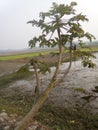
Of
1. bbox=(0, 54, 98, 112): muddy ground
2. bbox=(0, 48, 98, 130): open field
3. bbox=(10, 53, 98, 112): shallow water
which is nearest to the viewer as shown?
bbox=(0, 48, 98, 130): open field

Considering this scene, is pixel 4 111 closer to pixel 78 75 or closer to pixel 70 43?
pixel 70 43

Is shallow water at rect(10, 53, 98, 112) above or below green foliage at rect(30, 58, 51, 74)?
below

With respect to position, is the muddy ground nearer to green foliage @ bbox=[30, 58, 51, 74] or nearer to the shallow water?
the shallow water

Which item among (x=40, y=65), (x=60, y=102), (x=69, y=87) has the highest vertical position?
(x=40, y=65)

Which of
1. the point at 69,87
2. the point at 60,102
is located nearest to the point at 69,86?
the point at 69,87

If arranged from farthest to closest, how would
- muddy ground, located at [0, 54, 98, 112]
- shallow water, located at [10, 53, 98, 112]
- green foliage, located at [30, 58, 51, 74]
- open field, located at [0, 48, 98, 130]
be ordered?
1. shallow water, located at [10, 53, 98, 112]
2. muddy ground, located at [0, 54, 98, 112]
3. open field, located at [0, 48, 98, 130]
4. green foliage, located at [30, 58, 51, 74]

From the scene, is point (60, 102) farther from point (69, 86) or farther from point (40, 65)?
point (40, 65)

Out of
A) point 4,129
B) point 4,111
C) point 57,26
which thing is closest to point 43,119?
point 4,111

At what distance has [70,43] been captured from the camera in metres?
7.04

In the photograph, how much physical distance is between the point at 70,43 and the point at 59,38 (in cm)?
30

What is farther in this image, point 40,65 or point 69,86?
point 69,86

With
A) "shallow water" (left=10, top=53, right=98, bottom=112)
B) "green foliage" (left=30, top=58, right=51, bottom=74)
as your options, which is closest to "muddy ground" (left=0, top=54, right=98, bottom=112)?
"shallow water" (left=10, top=53, right=98, bottom=112)

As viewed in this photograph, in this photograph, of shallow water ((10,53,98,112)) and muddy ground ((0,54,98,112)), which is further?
shallow water ((10,53,98,112))

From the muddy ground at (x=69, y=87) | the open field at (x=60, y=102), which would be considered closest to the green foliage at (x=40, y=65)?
the open field at (x=60, y=102)
